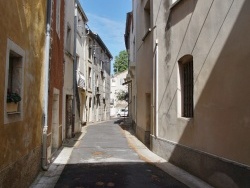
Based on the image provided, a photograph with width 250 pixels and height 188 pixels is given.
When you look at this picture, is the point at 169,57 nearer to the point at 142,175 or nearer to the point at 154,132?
the point at 154,132

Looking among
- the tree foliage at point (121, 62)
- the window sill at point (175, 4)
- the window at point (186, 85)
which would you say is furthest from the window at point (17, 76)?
the tree foliage at point (121, 62)

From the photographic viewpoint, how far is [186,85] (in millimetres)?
9492

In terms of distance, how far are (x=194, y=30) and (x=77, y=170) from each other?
450cm

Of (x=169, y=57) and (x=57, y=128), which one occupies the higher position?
(x=169, y=57)

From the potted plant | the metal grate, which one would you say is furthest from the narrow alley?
the potted plant

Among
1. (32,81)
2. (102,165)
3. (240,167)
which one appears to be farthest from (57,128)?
(240,167)

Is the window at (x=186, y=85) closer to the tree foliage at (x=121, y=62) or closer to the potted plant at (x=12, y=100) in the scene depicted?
the potted plant at (x=12, y=100)

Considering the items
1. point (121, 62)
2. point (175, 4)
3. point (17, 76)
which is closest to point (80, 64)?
point (175, 4)

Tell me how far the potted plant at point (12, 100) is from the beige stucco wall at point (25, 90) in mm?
251

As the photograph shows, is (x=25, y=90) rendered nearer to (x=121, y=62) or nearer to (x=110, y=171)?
(x=110, y=171)

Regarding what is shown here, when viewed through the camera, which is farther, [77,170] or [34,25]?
[77,170]

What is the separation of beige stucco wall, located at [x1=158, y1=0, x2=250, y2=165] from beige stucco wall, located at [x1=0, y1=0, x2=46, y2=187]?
3622mm

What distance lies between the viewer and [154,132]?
11.9 m

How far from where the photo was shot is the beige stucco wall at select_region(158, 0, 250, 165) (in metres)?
6.20
